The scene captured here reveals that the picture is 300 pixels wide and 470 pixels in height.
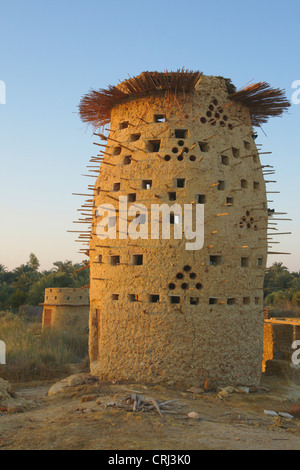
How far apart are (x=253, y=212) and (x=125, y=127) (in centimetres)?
406

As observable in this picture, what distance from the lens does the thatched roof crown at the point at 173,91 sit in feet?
33.6

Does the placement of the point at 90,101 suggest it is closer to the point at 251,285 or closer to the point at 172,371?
the point at 251,285

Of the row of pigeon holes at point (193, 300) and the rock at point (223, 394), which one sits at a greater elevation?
the row of pigeon holes at point (193, 300)

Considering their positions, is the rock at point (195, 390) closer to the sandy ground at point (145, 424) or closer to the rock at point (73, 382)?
the sandy ground at point (145, 424)

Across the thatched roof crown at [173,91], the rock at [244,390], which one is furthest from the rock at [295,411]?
the thatched roof crown at [173,91]

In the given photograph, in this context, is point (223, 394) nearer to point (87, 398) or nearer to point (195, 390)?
point (195, 390)

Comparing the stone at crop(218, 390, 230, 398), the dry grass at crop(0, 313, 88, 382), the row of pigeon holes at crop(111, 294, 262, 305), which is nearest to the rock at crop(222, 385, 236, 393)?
the stone at crop(218, 390, 230, 398)

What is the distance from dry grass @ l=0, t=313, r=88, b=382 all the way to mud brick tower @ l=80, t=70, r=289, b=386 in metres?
3.44

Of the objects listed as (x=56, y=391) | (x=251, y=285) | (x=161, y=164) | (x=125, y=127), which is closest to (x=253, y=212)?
(x=251, y=285)

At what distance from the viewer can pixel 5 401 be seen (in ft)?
29.0

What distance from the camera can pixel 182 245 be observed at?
9734 mm

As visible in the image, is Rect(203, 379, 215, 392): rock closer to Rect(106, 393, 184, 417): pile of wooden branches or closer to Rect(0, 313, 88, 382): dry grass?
Rect(106, 393, 184, 417): pile of wooden branches

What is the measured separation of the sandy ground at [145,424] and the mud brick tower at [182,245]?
0.86 meters
